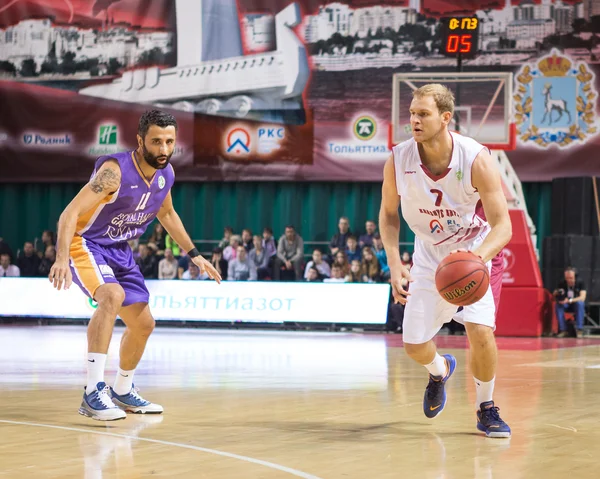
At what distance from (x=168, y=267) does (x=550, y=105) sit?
7.80 m

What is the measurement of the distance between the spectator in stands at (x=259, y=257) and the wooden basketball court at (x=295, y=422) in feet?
21.5

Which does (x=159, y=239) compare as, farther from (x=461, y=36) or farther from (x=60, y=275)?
(x=60, y=275)

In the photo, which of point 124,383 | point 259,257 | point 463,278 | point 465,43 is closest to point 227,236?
point 259,257

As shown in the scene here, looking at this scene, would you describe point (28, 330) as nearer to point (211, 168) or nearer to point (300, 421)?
point (211, 168)

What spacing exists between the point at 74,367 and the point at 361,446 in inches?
204

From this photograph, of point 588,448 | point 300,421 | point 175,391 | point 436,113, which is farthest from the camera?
point 175,391

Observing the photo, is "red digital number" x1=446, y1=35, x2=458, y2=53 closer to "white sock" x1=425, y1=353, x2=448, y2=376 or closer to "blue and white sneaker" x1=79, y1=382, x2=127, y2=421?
"white sock" x1=425, y1=353, x2=448, y2=376

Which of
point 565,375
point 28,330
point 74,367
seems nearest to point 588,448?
point 565,375

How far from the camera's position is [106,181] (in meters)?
5.91

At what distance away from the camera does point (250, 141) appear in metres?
20.2

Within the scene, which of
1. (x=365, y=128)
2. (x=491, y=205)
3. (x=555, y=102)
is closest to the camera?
(x=491, y=205)

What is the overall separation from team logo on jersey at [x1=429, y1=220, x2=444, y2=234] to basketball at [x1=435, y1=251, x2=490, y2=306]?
55 cm

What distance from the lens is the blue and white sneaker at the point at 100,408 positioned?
224 inches

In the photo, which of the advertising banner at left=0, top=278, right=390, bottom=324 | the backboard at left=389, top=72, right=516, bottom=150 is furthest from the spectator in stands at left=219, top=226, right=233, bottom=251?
the backboard at left=389, top=72, right=516, bottom=150
